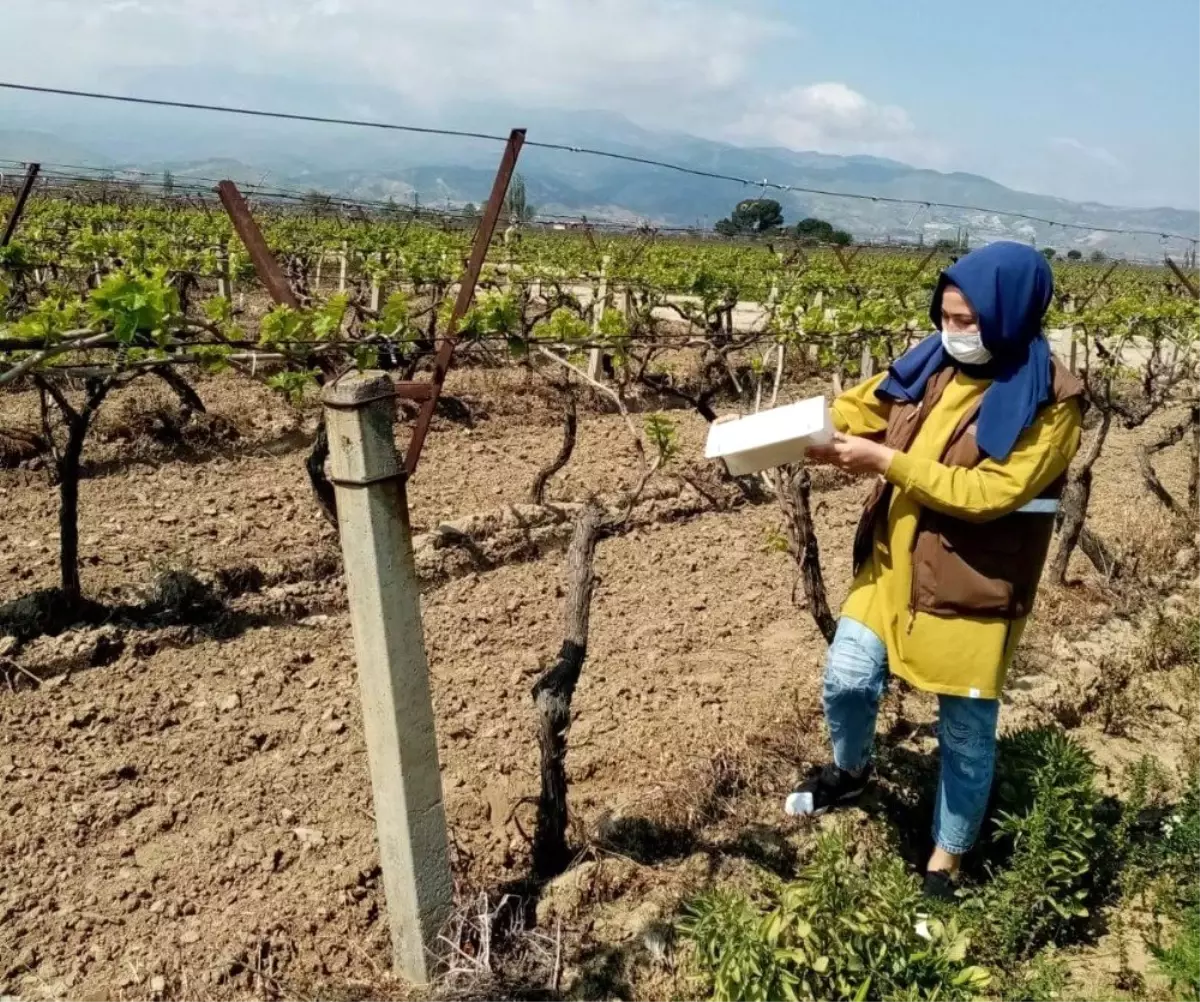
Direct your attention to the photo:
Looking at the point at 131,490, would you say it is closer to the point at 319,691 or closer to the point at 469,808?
the point at 319,691

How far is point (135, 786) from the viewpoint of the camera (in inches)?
141

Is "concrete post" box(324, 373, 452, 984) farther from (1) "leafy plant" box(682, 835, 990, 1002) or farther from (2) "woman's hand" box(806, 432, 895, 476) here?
(2) "woman's hand" box(806, 432, 895, 476)

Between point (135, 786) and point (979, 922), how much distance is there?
2.83m

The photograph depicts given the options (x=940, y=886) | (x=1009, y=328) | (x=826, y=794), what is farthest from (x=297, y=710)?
(x=1009, y=328)

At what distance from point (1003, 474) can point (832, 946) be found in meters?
1.13

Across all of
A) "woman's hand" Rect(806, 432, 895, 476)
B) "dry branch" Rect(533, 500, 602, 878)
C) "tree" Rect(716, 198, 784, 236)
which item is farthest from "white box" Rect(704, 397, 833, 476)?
"tree" Rect(716, 198, 784, 236)

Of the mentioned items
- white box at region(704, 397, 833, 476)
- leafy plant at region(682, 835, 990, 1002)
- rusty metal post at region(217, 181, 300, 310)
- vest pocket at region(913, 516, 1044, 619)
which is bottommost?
leafy plant at region(682, 835, 990, 1002)

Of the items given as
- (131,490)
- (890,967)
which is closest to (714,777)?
(890,967)

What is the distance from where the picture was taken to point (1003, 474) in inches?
93.1

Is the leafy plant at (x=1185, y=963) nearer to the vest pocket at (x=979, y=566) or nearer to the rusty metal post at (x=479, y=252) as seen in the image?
the vest pocket at (x=979, y=566)

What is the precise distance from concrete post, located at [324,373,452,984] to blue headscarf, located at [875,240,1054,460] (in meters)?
1.38

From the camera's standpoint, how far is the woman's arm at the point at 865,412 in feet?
9.30

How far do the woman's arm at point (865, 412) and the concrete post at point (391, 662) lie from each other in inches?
50.7

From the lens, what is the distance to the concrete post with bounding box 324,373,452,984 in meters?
2.25
